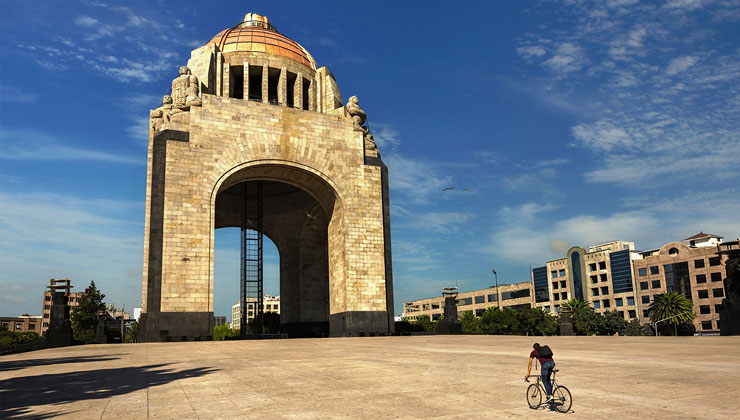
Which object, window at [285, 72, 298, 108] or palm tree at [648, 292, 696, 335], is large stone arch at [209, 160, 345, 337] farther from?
palm tree at [648, 292, 696, 335]

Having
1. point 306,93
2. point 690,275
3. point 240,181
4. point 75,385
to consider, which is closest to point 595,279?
point 690,275

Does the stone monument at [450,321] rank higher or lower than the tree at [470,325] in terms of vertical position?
higher

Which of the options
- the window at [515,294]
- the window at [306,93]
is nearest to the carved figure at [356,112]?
the window at [306,93]

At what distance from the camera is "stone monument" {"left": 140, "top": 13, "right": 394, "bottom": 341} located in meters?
25.5

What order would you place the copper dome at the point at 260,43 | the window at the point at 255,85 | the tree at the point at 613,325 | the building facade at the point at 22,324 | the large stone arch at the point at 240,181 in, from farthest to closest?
the building facade at the point at 22,324 → the tree at the point at 613,325 → the window at the point at 255,85 → the copper dome at the point at 260,43 → the large stone arch at the point at 240,181

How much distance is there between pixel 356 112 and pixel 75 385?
24964 millimetres

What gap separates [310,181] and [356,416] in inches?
993

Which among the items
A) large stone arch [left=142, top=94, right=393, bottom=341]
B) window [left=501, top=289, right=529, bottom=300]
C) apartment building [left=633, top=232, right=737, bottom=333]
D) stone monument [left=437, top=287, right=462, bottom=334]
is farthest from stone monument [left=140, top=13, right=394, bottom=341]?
window [left=501, top=289, right=529, bottom=300]

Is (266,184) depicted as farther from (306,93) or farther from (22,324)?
(22,324)

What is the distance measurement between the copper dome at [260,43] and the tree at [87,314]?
28769 millimetres

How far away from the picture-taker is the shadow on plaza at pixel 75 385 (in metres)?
7.34

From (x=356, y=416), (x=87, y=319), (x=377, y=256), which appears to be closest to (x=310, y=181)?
(x=377, y=256)

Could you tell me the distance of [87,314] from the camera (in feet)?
161

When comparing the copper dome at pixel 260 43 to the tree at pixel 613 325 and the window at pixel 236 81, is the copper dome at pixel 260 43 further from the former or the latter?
the tree at pixel 613 325
